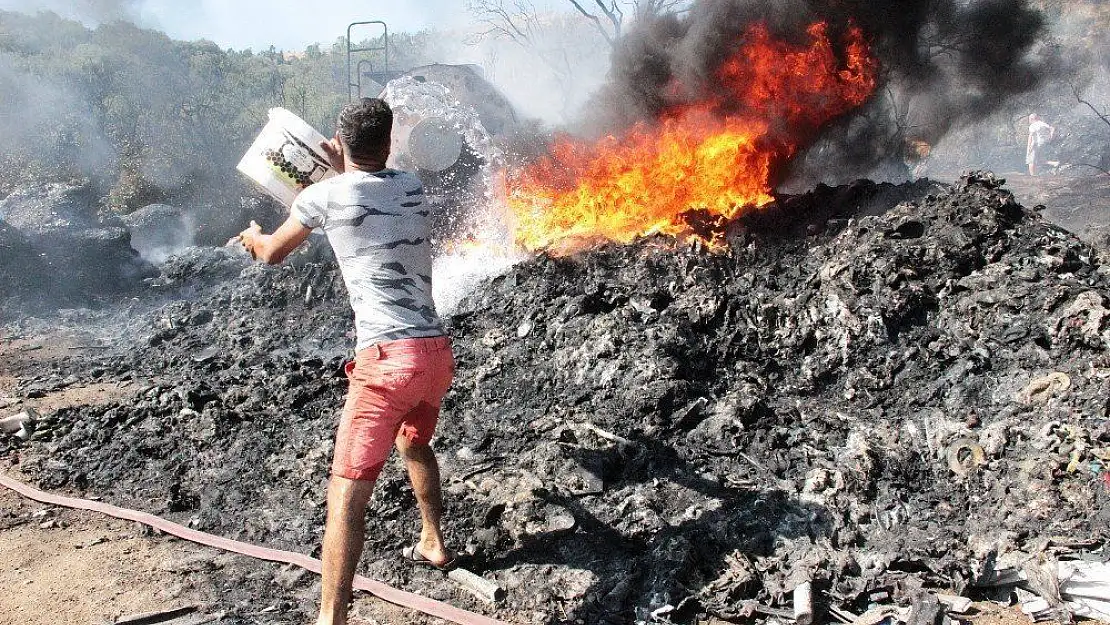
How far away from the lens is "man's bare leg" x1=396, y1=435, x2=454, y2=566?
3.70 m

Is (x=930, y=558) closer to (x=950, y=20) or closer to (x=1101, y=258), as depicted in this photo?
(x=1101, y=258)

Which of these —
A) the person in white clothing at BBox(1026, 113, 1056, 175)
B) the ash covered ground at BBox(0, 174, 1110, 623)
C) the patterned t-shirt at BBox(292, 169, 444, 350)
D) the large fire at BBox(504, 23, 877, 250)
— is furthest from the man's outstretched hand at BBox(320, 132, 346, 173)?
the person in white clothing at BBox(1026, 113, 1056, 175)

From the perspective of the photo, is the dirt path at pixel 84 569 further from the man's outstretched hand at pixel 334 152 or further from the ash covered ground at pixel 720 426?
the man's outstretched hand at pixel 334 152

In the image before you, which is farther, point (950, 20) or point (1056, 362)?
point (950, 20)

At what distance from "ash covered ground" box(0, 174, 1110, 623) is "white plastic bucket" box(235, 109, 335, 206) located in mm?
1881

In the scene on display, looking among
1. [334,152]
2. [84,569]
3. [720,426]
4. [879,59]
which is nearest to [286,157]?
[334,152]

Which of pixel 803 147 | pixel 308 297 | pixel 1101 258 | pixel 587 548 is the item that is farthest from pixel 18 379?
pixel 1101 258

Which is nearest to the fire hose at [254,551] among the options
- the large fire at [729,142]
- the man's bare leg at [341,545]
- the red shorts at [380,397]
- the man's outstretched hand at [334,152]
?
the man's bare leg at [341,545]

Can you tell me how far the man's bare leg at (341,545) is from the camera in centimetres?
312

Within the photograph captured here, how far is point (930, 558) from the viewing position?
12.5 ft

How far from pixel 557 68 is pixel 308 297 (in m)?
33.5

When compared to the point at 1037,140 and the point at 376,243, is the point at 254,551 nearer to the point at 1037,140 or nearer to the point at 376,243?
the point at 376,243

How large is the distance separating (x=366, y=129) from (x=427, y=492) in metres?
1.77

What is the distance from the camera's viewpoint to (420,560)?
401 cm
